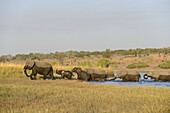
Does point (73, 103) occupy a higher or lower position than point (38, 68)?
lower

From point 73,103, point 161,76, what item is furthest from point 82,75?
point 73,103

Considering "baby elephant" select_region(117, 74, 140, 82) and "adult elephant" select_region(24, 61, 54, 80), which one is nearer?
"adult elephant" select_region(24, 61, 54, 80)

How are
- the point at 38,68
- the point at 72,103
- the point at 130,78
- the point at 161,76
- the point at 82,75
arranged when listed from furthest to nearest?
the point at 161,76, the point at 130,78, the point at 82,75, the point at 38,68, the point at 72,103

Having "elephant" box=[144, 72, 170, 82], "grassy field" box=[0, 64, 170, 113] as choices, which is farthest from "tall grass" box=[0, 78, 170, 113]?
"elephant" box=[144, 72, 170, 82]

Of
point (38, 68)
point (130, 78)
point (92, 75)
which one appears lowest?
point (130, 78)

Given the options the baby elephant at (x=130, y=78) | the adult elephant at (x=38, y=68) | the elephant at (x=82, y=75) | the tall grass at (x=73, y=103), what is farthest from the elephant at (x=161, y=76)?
the tall grass at (x=73, y=103)

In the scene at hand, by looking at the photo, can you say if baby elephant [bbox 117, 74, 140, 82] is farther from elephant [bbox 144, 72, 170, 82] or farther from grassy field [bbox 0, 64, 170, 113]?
grassy field [bbox 0, 64, 170, 113]

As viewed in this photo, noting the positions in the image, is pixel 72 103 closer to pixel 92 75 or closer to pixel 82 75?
pixel 82 75

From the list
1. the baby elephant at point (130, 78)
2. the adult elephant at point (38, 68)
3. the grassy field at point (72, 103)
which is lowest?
the baby elephant at point (130, 78)

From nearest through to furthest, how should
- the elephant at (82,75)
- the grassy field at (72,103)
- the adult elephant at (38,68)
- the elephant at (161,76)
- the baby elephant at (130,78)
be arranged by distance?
the grassy field at (72,103), the adult elephant at (38,68), the elephant at (82,75), the baby elephant at (130,78), the elephant at (161,76)

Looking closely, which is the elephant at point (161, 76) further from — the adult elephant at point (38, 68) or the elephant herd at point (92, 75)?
the adult elephant at point (38, 68)

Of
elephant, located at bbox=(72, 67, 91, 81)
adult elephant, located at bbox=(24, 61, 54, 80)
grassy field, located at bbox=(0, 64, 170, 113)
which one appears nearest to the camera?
grassy field, located at bbox=(0, 64, 170, 113)

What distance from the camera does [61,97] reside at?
12383 millimetres

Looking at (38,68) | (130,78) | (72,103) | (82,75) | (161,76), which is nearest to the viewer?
(72,103)
